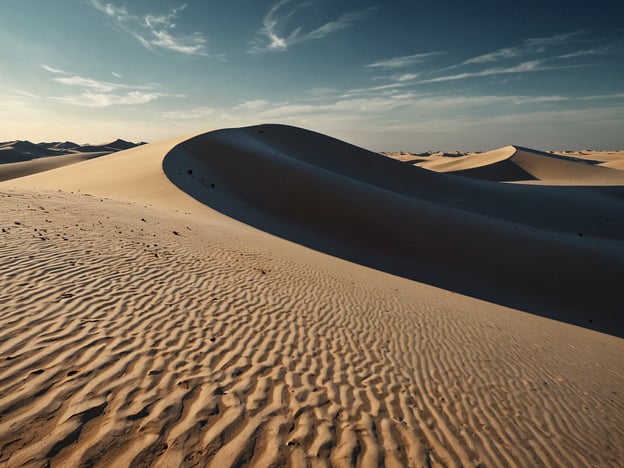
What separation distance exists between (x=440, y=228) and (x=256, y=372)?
1639cm

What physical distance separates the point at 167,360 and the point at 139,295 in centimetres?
206

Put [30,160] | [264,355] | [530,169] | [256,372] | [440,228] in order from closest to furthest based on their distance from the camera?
[256,372] < [264,355] < [440,228] < [530,169] < [30,160]

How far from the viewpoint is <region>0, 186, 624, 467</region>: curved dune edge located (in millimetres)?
3145

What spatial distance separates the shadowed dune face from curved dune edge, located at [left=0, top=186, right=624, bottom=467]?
19.3 ft

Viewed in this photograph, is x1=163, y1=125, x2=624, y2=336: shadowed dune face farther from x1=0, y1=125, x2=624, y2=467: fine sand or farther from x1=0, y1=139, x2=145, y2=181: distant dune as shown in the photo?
x1=0, y1=139, x2=145, y2=181: distant dune

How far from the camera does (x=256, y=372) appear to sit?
14.2 ft

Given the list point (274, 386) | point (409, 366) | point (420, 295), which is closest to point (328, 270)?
point (420, 295)

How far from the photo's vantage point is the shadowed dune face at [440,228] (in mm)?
13984

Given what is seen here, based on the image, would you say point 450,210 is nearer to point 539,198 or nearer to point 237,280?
point 539,198

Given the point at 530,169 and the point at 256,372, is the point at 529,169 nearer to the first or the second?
the point at 530,169

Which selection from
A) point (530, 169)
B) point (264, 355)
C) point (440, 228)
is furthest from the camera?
point (530, 169)

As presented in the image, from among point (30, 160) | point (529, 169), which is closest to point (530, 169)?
point (529, 169)

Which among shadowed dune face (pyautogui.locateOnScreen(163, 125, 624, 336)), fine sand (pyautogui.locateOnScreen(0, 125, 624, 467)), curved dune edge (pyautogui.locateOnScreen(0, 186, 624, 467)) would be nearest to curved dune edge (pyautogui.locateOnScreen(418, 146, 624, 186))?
shadowed dune face (pyautogui.locateOnScreen(163, 125, 624, 336))

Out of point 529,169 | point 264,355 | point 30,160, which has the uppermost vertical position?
point 264,355
